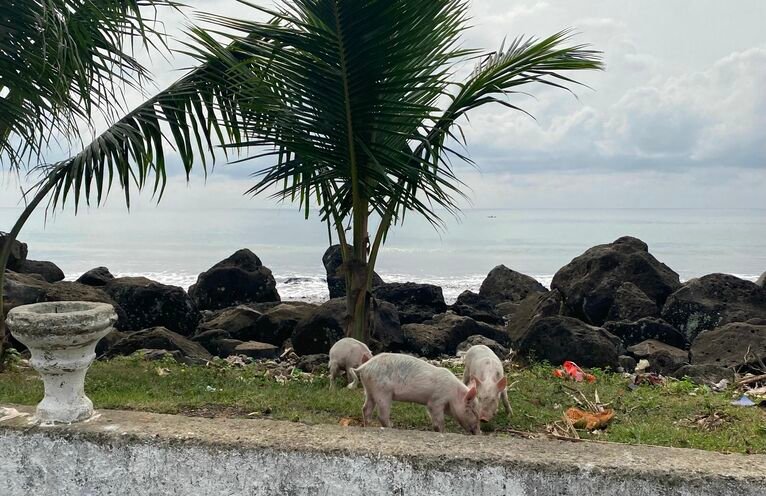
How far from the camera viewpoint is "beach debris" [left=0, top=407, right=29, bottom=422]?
13.5 ft

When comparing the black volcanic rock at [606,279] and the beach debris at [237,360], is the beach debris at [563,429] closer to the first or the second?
the beach debris at [237,360]

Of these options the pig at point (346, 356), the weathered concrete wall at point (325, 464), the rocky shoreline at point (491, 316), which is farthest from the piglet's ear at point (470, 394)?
the rocky shoreline at point (491, 316)

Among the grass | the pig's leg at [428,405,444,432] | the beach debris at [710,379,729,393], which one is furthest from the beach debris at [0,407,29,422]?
the beach debris at [710,379,729,393]

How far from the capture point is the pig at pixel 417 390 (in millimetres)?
5336

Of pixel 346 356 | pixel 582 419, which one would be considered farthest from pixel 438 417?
pixel 346 356

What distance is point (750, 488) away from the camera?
355 cm

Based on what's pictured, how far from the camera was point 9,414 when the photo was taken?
4.17 m

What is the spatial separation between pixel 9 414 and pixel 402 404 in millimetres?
3543

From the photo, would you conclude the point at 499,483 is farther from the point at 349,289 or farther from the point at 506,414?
the point at 349,289

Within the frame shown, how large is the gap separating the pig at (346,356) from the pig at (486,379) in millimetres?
1070

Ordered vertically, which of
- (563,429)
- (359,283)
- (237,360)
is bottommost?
(237,360)

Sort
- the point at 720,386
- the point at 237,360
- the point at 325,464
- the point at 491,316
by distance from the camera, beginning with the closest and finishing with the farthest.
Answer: the point at 325,464 → the point at 720,386 → the point at 237,360 → the point at 491,316

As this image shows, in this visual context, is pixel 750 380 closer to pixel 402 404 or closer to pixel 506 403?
pixel 506 403

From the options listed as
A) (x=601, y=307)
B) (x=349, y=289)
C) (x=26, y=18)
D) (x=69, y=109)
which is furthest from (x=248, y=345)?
(x=601, y=307)
